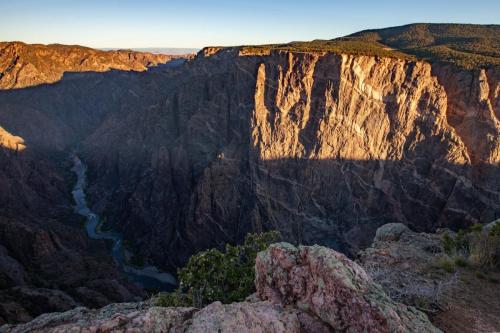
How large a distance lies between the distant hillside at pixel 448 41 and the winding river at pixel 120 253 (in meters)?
61.6

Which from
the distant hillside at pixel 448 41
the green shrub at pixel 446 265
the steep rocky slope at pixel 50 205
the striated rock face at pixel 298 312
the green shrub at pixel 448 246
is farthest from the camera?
the distant hillside at pixel 448 41

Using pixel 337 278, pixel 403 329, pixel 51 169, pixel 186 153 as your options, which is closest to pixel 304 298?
pixel 337 278

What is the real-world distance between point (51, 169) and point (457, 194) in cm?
10766

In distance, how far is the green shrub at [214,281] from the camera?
17.6m

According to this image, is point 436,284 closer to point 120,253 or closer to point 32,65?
point 120,253

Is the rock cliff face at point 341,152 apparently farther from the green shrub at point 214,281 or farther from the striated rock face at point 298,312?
the striated rock face at point 298,312

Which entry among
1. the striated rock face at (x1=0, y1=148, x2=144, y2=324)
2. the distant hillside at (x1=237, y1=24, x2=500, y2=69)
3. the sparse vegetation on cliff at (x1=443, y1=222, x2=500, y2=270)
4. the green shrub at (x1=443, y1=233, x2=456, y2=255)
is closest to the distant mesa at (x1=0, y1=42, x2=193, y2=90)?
the striated rock face at (x1=0, y1=148, x2=144, y2=324)

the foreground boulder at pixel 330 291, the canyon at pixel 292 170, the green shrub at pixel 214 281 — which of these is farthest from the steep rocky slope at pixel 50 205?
the foreground boulder at pixel 330 291

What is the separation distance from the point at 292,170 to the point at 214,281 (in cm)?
5311

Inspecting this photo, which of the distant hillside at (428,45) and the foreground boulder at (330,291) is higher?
the distant hillside at (428,45)

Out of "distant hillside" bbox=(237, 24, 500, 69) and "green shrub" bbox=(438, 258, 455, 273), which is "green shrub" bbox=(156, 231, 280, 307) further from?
"distant hillside" bbox=(237, 24, 500, 69)

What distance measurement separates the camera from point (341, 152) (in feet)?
226

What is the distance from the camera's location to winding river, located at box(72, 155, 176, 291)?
73.2 m

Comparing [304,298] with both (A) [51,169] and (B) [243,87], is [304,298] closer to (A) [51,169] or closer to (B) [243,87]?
(B) [243,87]
